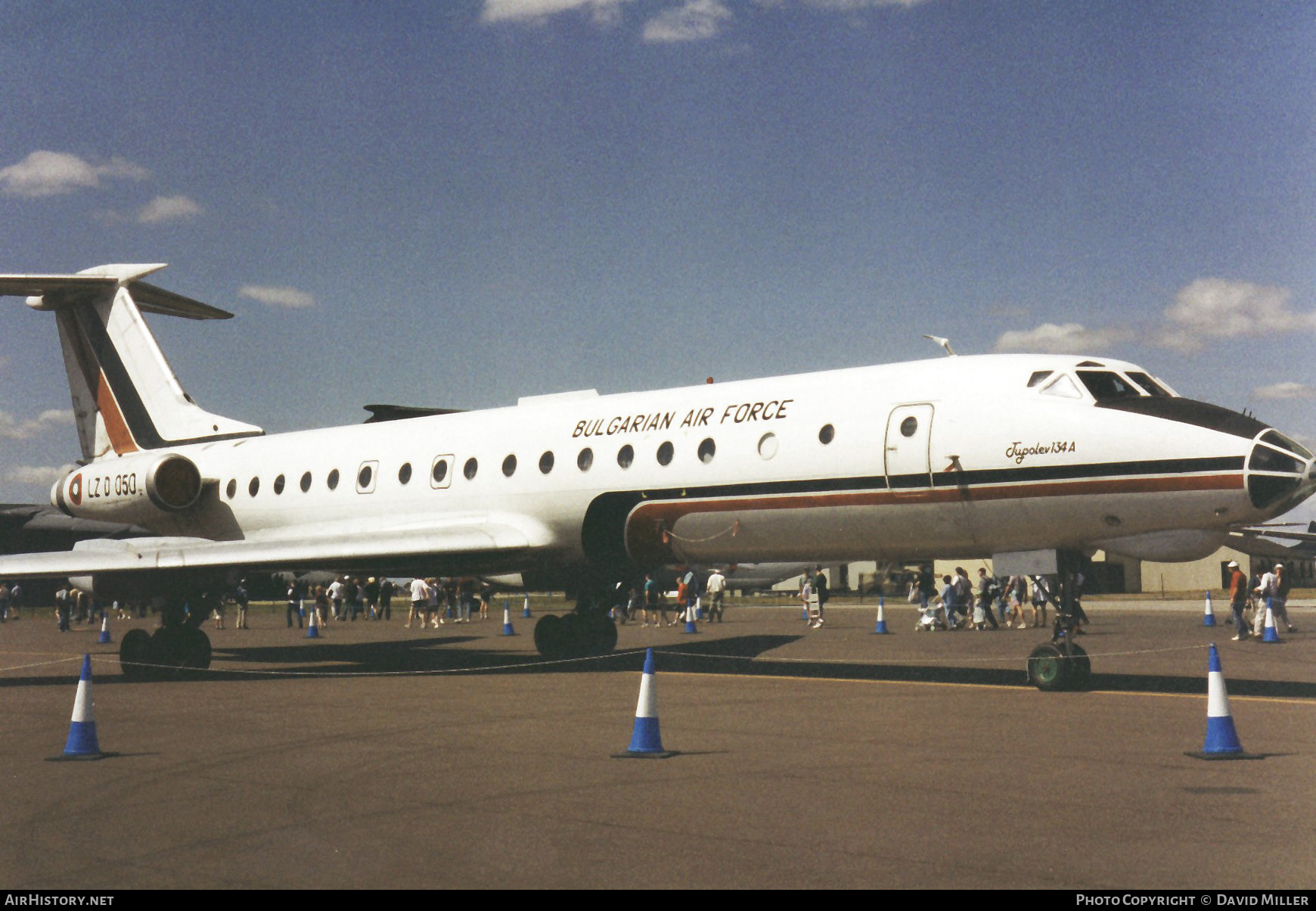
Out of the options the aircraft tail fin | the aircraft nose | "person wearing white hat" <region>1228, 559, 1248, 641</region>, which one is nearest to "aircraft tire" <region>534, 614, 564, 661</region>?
the aircraft tail fin

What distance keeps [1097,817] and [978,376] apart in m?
8.10

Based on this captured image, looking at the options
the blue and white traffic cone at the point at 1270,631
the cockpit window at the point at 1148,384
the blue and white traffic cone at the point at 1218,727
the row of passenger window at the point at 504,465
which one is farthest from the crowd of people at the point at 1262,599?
the blue and white traffic cone at the point at 1218,727

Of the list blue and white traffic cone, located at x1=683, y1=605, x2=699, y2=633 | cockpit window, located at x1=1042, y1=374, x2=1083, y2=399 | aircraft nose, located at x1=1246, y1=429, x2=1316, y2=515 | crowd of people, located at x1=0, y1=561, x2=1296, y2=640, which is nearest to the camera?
aircraft nose, located at x1=1246, y1=429, x2=1316, y2=515

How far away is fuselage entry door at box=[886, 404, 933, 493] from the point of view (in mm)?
14555

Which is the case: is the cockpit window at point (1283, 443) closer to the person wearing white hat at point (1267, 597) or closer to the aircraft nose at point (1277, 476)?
the aircraft nose at point (1277, 476)

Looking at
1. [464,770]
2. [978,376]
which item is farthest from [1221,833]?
[978,376]

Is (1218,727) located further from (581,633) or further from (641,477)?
(581,633)

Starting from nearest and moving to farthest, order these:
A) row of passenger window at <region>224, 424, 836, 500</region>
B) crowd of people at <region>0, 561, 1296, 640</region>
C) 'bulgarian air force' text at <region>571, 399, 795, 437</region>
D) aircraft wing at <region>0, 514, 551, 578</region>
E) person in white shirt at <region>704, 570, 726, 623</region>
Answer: row of passenger window at <region>224, 424, 836, 500</region> → 'bulgarian air force' text at <region>571, 399, 795, 437</region> → aircraft wing at <region>0, 514, 551, 578</region> → crowd of people at <region>0, 561, 1296, 640</region> → person in white shirt at <region>704, 570, 726, 623</region>

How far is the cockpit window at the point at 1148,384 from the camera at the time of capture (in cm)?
1412

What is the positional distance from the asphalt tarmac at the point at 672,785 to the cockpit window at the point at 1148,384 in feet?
10.9

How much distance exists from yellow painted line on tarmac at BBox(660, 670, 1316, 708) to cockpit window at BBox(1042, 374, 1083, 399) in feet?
10.8

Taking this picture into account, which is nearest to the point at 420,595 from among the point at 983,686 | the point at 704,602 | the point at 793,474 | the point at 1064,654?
the point at 704,602

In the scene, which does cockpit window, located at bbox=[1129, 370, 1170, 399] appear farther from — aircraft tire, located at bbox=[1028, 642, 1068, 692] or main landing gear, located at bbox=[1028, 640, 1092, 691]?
aircraft tire, located at bbox=[1028, 642, 1068, 692]
